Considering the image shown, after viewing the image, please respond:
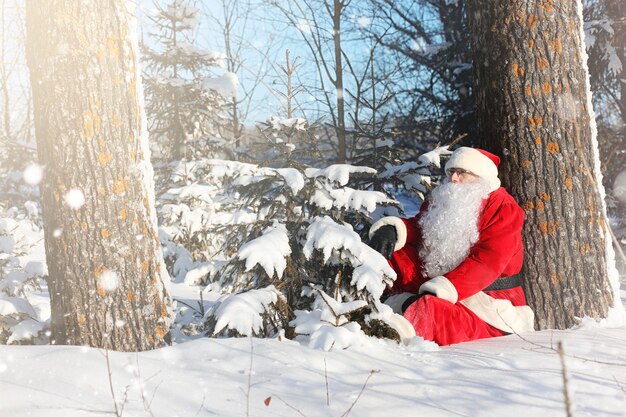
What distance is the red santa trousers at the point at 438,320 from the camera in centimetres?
352

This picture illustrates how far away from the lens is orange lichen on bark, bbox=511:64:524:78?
3.84 m

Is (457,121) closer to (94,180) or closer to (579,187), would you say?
(579,187)

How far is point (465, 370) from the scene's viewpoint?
2.65 m

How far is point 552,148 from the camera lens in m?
3.80

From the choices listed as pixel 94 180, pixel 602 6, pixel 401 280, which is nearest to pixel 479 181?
pixel 401 280

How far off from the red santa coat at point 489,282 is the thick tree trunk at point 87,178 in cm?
181

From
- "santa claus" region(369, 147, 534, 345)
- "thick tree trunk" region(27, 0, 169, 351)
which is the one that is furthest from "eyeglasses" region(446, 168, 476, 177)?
"thick tree trunk" region(27, 0, 169, 351)

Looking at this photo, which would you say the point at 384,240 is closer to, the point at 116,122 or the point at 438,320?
the point at 438,320

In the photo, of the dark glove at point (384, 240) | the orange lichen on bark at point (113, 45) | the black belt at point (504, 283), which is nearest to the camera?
the orange lichen on bark at point (113, 45)

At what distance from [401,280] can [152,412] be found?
252 cm

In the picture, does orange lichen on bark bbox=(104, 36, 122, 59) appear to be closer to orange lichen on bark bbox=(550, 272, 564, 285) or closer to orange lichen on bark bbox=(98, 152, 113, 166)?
orange lichen on bark bbox=(98, 152, 113, 166)

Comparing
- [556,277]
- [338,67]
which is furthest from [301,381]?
[338,67]

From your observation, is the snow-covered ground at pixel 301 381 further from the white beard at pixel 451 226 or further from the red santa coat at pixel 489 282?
the white beard at pixel 451 226

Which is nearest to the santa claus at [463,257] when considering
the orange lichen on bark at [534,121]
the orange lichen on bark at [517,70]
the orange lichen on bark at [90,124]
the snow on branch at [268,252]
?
the orange lichen on bark at [534,121]
